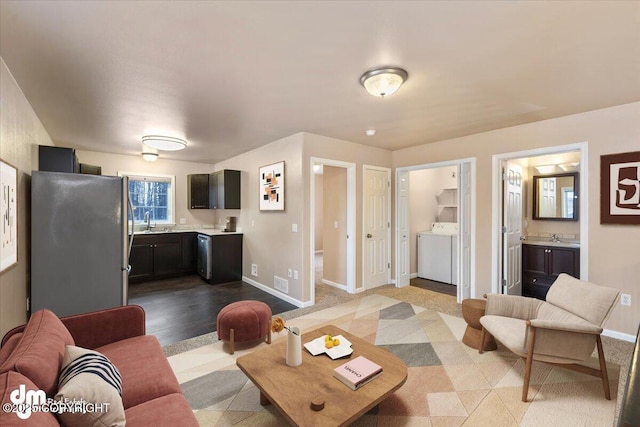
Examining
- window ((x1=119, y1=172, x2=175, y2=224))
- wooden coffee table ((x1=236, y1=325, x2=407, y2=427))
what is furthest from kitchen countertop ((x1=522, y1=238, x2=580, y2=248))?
window ((x1=119, y1=172, x2=175, y2=224))

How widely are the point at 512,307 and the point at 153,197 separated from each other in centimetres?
659

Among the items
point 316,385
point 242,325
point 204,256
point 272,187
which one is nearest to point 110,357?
point 242,325

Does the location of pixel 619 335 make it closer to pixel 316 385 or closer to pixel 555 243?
pixel 555 243

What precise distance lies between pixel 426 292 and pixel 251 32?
14.1ft

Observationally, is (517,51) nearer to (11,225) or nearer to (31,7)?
(31,7)

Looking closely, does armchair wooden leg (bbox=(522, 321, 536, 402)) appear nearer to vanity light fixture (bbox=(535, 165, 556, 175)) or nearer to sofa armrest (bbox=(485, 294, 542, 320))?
sofa armrest (bbox=(485, 294, 542, 320))

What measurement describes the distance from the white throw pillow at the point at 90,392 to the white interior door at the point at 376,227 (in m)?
3.89

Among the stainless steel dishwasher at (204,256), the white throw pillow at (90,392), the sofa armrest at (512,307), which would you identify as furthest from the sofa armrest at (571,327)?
the stainless steel dishwasher at (204,256)

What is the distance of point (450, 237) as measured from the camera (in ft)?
16.5

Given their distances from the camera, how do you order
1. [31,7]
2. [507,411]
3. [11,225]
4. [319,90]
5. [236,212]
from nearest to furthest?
1. [31,7]
2. [507,411]
3. [11,225]
4. [319,90]
5. [236,212]

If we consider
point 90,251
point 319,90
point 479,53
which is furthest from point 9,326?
point 479,53

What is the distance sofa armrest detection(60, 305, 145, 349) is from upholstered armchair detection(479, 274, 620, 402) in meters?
2.84

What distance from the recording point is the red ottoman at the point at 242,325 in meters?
2.70

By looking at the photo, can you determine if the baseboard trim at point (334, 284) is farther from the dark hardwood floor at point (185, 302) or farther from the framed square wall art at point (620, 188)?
the framed square wall art at point (620, 188)
